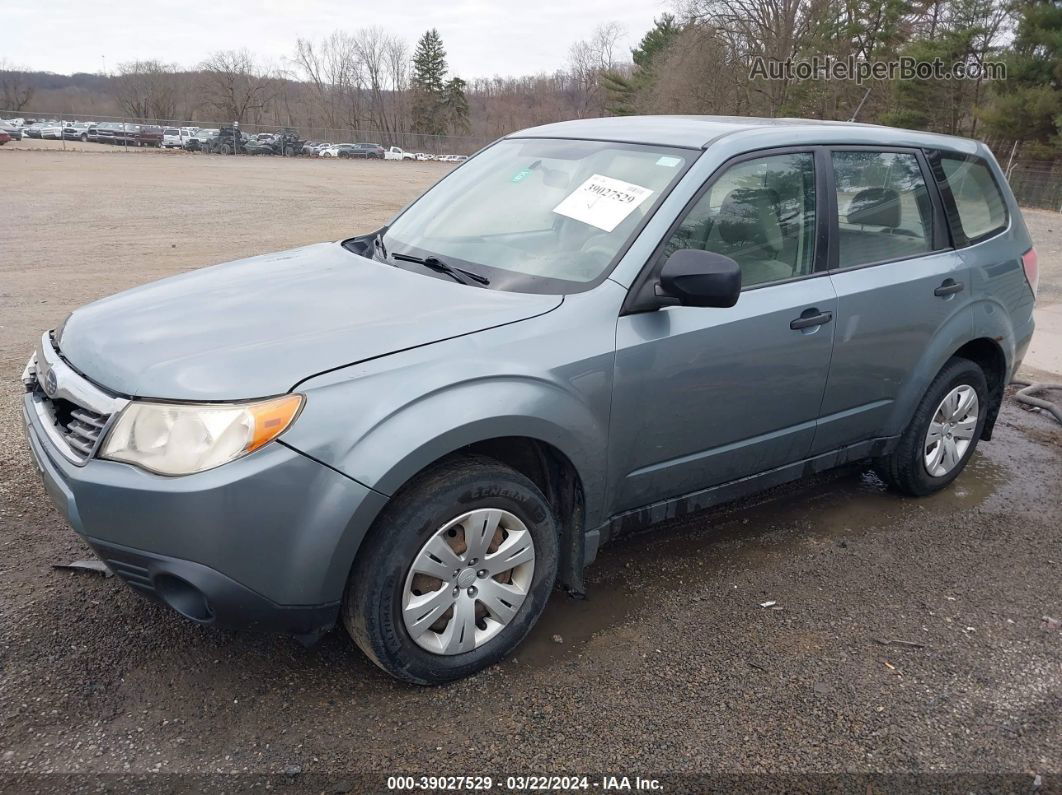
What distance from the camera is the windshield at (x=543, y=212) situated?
Result: 303 centimetres

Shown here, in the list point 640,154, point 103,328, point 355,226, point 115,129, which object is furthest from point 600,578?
point 115,129

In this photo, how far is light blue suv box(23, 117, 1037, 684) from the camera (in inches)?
90.0

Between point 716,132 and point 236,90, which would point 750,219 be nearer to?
point 716,132

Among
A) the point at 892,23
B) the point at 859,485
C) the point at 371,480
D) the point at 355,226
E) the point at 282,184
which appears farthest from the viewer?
the point at 892,23

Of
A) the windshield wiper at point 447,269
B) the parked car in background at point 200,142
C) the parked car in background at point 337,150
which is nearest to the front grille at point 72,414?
the windshield wiper at point 447,269

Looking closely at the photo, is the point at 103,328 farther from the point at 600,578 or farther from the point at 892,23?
the point at 892,23

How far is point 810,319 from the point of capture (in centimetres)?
336

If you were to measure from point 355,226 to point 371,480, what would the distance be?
14132 mm

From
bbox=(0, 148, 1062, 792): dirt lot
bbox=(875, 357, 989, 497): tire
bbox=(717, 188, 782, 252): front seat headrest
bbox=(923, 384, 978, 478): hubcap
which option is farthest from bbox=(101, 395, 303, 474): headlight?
bbox=(923, 384, 978, 478): hubcap

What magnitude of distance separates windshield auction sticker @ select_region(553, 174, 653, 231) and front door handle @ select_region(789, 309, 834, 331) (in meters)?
0.80

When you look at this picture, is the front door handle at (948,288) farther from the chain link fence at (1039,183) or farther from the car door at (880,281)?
the chain link fence at (1039,183)

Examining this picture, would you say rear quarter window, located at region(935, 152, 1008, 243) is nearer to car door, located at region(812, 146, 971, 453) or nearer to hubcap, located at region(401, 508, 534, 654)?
car door, located at region(812, 146, 971, 453)

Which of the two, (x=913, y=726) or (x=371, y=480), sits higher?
(x=371, y=480)

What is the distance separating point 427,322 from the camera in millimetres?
2635
